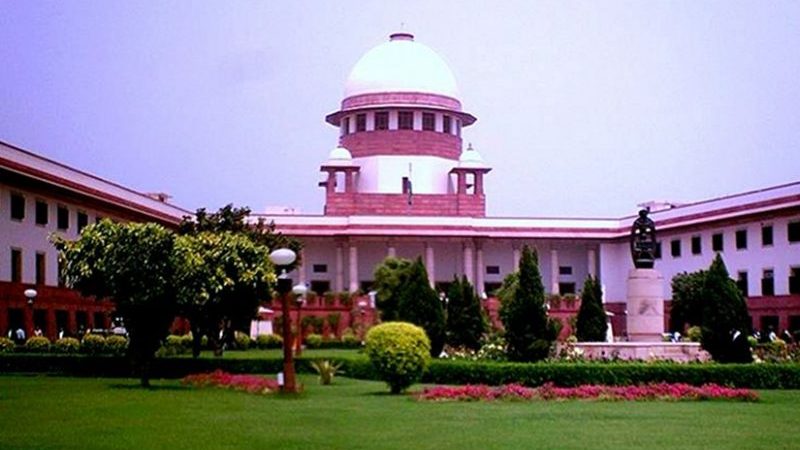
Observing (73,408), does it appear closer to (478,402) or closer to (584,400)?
(478,402)

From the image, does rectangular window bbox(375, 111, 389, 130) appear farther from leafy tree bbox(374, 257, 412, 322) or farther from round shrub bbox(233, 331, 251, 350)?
round shrub bbox(233, 331, 251, 350)

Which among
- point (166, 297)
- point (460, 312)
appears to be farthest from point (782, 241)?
point (166, 297)

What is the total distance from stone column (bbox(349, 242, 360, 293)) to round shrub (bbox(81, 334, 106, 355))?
27997 mm

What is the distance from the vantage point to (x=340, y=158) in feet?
212

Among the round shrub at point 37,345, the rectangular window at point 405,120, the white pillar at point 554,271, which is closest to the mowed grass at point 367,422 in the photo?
the round shrub at point 37,345

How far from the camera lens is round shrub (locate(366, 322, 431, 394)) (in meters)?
21.5

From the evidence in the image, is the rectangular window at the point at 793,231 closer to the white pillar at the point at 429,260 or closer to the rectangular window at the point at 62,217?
the white pillar at the point at 429,260

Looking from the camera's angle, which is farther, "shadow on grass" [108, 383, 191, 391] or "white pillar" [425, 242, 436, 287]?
"white pillar" [425, 242, 436, 287]

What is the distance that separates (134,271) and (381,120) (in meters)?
42.5

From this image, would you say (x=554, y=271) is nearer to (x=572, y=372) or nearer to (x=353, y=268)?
(x=353, y=268)

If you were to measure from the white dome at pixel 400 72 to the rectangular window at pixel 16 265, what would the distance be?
3086 cm

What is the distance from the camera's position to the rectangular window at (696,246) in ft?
184

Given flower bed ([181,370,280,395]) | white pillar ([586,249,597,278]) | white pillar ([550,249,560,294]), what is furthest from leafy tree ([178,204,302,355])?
white pillar ([586,249,597,278])

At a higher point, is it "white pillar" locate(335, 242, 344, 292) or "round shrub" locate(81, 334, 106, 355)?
"white pillar" locate(335, 242, 344, 292)
